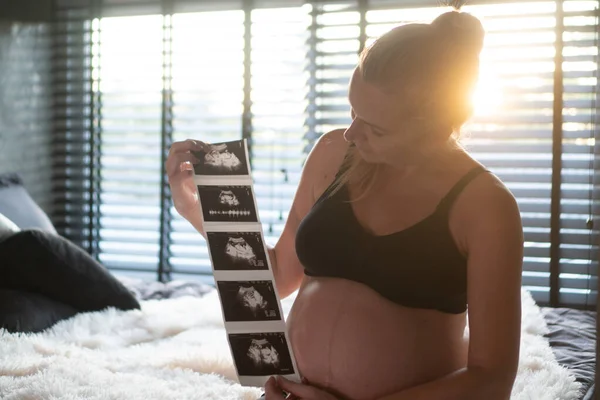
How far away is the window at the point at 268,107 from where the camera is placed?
336cm

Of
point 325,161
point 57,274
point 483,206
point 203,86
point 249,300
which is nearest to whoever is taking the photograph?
point 483,206

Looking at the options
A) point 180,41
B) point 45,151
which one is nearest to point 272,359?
point 180,41

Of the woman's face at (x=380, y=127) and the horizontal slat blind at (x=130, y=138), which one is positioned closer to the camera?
the woman's face at (x=380, y=127)

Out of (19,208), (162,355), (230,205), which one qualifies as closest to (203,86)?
(19,208)

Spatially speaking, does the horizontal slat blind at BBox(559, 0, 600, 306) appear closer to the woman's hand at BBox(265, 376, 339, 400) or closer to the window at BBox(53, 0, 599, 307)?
the window at BBox(53, 0, 599, 307)

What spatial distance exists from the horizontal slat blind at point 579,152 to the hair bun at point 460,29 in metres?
2.36

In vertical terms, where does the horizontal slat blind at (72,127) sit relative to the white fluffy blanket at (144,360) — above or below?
above

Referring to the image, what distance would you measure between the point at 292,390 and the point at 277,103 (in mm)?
2751

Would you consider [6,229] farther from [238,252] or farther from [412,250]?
[412,250]

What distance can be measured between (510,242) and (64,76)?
3618 mm

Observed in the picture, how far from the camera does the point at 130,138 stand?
13.6 feet

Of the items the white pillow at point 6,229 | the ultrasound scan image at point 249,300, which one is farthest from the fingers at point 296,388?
the white pillow at point 6,229

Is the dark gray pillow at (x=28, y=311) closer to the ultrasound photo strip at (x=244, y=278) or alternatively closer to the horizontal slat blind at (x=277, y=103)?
the ultrasound photo strip at (x=244, y=278)

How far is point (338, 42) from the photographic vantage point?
3727mm
